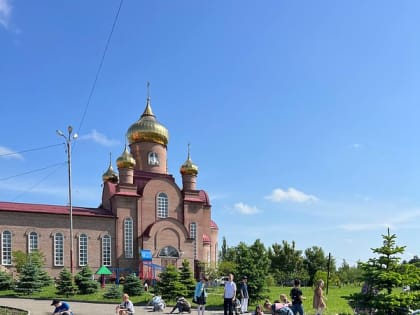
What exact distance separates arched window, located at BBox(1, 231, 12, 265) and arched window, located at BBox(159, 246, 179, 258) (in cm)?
1210

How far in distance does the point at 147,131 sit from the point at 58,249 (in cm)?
1518

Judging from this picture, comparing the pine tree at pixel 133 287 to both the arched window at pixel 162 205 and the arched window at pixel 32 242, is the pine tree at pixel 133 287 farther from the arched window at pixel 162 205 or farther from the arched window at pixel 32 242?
the arched window at pixel 162 205

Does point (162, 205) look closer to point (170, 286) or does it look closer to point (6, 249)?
point (6, 249)

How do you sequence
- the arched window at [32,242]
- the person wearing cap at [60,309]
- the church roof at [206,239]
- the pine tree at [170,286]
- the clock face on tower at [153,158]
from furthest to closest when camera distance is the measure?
the clock face on tower at [153,158] → the church roof at [206,239] → the arched window at [32,242] → the pine tree at [170,286] → the person wearing cap at [60,309]

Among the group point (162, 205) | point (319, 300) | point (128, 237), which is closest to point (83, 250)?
point (128, 237)

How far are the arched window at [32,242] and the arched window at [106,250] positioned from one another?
540cm

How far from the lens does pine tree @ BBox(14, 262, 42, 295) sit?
2389 cm

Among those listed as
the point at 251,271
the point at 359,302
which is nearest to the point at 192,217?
the point at 251,271

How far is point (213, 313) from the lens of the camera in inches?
676

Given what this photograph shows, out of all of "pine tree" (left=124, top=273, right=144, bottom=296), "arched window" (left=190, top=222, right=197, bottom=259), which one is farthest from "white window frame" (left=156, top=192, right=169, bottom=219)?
"pine tree" (left=124, top=273, right=144, bottom=296)

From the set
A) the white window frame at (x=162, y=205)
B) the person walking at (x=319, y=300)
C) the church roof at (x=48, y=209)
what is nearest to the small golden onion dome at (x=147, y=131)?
the white window frame at (x=162, y=205)

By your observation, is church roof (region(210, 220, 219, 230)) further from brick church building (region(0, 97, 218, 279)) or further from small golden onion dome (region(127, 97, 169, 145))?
small golden onion dome (region(127, 97, 169, 145))

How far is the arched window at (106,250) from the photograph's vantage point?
37656 millimetres

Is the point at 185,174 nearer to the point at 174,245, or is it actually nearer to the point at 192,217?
the point at 192,217
